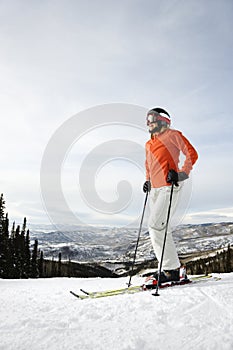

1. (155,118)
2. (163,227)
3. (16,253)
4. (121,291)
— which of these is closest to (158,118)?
(155,118)

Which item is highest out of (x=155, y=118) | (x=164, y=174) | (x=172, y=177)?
(x=155, y=118)

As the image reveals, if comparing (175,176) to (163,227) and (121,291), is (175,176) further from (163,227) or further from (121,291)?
(121,291)

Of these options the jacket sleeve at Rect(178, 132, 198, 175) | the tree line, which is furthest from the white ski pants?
the tree line

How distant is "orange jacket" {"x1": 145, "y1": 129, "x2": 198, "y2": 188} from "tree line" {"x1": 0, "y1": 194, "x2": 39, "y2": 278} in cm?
1950

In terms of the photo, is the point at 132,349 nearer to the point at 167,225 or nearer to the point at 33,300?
the point at 33,300

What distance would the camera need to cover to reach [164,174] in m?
4.53

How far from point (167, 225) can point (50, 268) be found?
144 ft

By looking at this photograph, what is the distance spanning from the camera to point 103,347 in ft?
6.51

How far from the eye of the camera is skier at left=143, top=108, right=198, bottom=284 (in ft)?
14.0

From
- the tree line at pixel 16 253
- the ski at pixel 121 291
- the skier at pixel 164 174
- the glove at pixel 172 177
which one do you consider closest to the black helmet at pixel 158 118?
the skier at pixel 164 174

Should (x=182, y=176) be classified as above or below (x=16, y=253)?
above

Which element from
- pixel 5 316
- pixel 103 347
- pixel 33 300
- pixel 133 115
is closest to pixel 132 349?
pixel 103 347

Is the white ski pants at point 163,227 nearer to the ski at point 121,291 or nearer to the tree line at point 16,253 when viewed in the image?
the ski at point 121,291

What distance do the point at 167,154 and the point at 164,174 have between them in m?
0.34
